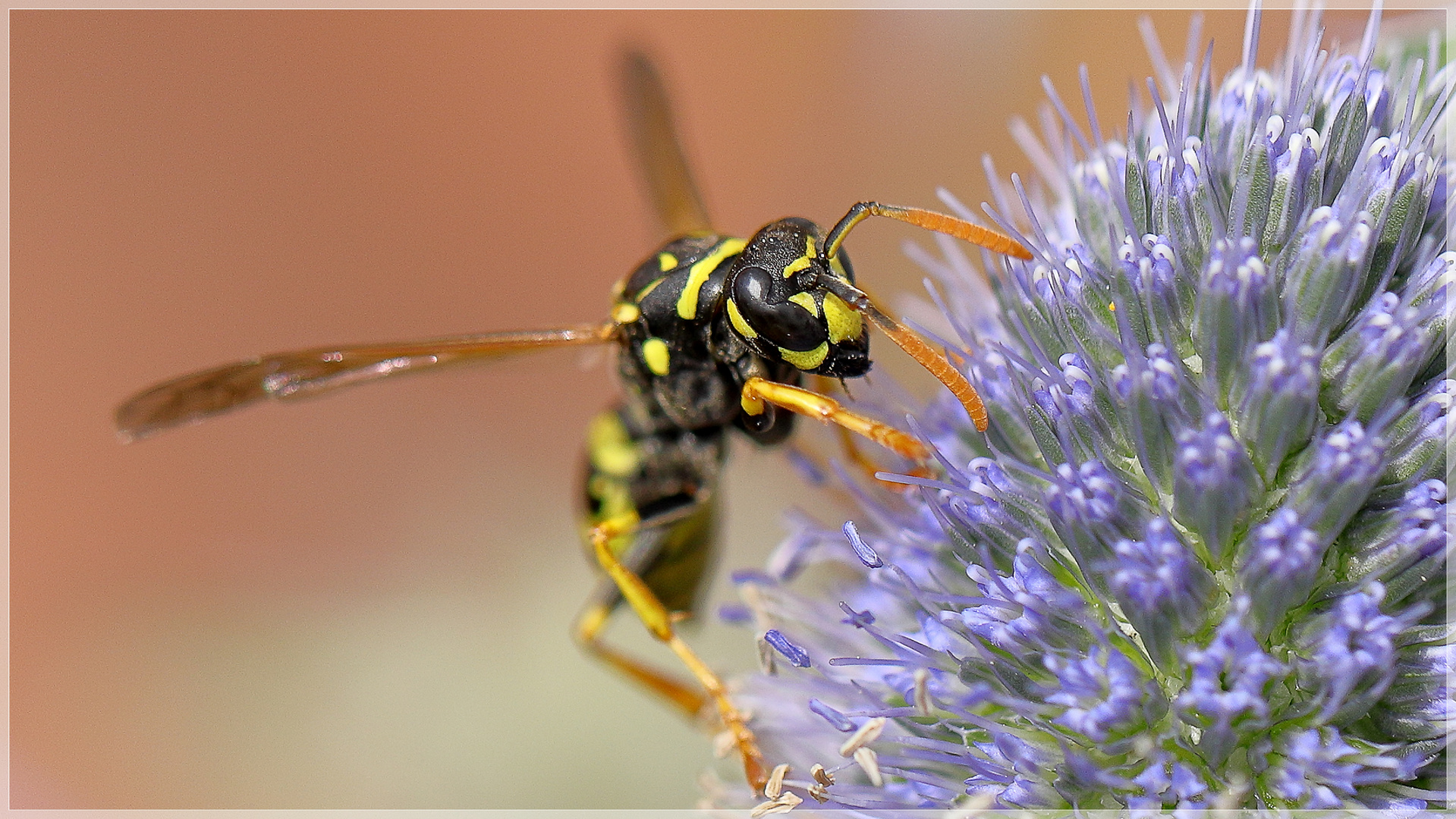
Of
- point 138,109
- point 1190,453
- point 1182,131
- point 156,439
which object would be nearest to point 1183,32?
point 1182,131

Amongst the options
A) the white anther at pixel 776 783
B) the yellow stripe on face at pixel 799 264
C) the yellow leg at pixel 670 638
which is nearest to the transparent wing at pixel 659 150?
the yellow leg at pixel 670 638

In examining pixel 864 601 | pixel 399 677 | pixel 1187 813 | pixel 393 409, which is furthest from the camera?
pixel 393 409

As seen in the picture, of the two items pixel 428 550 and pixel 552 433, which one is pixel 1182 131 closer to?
pixel 428 550

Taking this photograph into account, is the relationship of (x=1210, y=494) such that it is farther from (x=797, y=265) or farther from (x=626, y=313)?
(x=626, y=313)

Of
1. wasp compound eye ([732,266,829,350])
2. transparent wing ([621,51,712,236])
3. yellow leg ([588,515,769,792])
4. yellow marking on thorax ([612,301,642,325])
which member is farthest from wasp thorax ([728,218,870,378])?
transparent wing ([621,51,712,236])

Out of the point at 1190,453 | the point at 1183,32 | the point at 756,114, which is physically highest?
→ the point at 756,114

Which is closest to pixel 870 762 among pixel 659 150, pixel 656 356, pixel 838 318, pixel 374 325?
pixel 838 318

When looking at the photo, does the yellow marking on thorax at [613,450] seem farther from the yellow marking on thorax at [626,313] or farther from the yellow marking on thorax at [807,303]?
the yellow marking on thorax at [807,303]
